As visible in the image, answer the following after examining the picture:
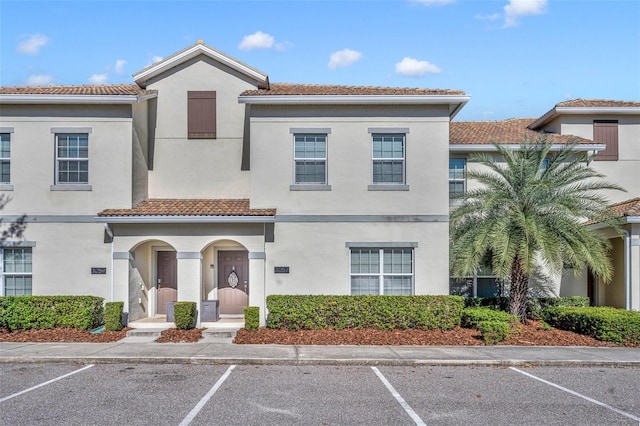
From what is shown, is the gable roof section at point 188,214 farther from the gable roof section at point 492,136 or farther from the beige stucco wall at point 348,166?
the gable roof section at point 492,136

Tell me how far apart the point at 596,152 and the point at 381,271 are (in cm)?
927

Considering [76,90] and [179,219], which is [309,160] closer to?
[179,219]

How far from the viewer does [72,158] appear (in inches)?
628

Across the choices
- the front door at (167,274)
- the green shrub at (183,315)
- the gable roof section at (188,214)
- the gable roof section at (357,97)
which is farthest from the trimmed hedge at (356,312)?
the gable roof section at (357,97)

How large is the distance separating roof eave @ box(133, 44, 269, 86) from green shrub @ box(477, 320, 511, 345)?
9884 millimetres

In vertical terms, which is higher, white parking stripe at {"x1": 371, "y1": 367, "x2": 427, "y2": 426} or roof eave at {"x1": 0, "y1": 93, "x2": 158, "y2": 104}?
roof eave at {"x1": 0, "y1": 93, "x2": 158, "y2": 104}

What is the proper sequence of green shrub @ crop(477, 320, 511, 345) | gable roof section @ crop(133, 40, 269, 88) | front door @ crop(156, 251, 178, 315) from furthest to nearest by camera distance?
front door @ crop(156, 251, 178, 315) → gable roof section @ crop(133, 40, 269, 88) → green shrub @ crop(477, 320, 511, 345)

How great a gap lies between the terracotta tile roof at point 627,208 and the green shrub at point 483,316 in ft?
14.8

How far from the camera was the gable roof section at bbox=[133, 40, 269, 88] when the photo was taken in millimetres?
16859

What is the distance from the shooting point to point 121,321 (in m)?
15.0

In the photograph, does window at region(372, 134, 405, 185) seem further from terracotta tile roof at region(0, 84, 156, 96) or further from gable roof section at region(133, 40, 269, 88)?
terracotta tile roof at region(0, 84, 156, 96)

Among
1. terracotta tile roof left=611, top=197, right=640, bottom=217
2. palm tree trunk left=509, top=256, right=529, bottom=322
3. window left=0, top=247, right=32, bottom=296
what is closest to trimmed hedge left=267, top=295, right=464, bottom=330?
palm tree trunk left=509, top=256, right=529, bottom=322

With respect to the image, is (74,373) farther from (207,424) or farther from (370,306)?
(370,306)

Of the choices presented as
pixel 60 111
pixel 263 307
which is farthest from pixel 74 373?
pixel 60 111
